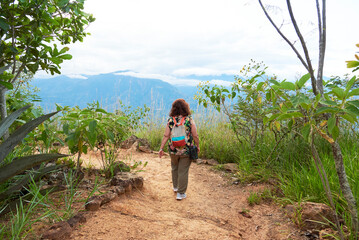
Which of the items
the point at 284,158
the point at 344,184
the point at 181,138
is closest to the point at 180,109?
the point at 181,138

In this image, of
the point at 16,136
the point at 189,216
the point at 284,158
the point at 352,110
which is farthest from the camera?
the point at 284,158

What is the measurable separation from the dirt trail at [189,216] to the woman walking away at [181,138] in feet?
1.00

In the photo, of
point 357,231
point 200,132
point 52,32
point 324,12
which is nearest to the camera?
point 357,231

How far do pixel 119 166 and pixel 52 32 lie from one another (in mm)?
2076

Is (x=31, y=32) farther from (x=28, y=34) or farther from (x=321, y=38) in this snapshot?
(x=321, y=38)

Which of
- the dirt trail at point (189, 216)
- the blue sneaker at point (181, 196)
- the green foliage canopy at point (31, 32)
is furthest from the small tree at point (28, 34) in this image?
the blue sneaker at point (181, 196)

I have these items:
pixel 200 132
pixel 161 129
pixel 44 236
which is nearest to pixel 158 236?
pixel 44 236

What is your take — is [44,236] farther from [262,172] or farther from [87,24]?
[262,172]

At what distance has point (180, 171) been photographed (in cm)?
394

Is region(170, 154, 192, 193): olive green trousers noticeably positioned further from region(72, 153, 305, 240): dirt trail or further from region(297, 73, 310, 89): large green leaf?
region(297, 73, 310, 89): large green leaf

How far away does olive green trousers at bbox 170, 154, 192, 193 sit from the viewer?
151 inches

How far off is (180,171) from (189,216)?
0.83m

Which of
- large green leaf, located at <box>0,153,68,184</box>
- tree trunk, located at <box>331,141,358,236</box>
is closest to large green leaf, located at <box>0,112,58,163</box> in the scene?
large green leaf, located at <box>0,153,68,184</box>

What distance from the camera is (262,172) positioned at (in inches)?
164
